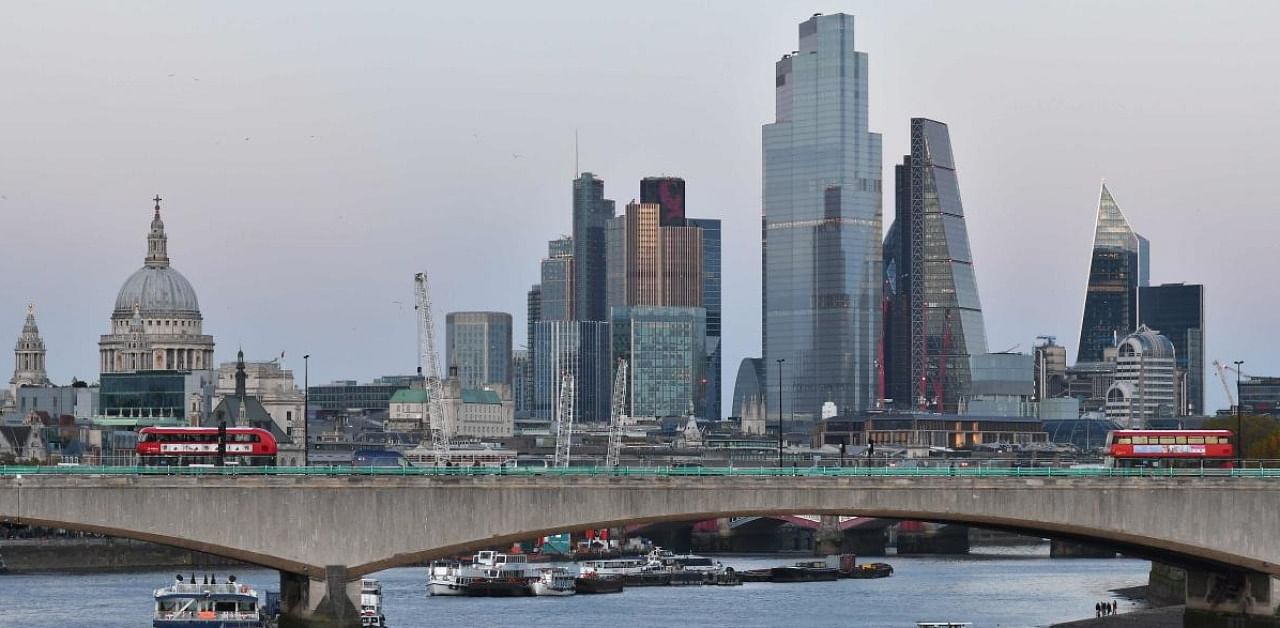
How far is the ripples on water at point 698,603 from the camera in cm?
13050

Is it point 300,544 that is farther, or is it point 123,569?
point 123,569

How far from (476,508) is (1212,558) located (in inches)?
1396

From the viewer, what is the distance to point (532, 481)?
108375 mm

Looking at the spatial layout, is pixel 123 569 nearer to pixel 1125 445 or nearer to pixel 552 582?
pixel 552 582

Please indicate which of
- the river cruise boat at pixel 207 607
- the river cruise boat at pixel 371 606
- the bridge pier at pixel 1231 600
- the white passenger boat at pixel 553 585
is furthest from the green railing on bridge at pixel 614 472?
the white passenger boat at pixel 553 585

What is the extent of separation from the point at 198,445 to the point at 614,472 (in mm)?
23644

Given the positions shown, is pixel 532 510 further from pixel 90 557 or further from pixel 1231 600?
pixel 90 557

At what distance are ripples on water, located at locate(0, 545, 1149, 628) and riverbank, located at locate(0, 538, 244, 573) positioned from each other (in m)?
7.37

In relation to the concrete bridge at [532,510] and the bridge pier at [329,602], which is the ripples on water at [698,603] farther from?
the bridge pier at [329,602]

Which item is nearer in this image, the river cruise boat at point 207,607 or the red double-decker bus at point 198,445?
the river cruise boat at point 207,607

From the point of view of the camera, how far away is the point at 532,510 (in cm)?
10781

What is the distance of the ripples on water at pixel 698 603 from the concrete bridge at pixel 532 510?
16.7m

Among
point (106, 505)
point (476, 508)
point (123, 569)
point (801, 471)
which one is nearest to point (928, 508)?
point (801, 471)

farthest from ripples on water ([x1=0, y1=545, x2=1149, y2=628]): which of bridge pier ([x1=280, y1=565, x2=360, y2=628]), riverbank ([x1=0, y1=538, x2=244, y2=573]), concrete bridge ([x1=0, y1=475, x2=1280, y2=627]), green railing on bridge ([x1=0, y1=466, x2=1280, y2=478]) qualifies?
bridge pier ([x1=280, y1=565, x2=360, y2=628])
